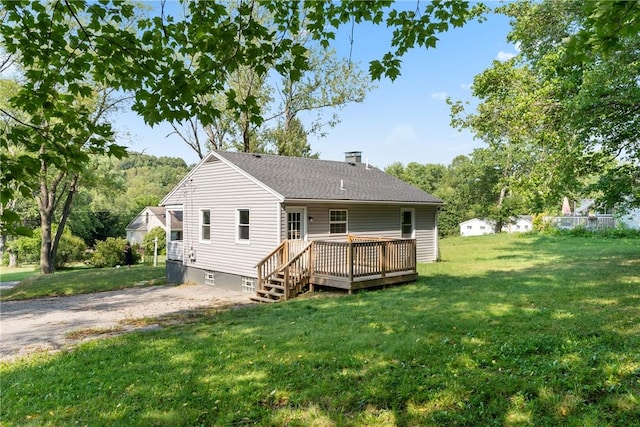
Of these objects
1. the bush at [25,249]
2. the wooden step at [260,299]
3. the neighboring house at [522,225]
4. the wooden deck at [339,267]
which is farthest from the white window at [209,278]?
the neighboring house at [522,225]

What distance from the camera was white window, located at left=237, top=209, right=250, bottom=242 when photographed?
1439 cm

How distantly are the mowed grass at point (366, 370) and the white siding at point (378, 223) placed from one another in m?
6.04

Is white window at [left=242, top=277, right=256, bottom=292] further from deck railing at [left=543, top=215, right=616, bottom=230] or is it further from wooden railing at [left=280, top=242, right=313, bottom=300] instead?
deck railing at [left=543, top=215, right=616, bottom=230]

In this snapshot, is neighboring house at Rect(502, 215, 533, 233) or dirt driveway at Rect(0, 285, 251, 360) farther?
neighboring house at Rect(502, 215, 533, 233)

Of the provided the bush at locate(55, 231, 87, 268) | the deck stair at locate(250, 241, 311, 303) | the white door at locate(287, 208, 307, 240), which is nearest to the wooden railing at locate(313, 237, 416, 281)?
the deck stair at locate(250, 241, 311, 303)

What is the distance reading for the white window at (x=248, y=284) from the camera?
13.8 m

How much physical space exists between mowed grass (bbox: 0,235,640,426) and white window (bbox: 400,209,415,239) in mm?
8962

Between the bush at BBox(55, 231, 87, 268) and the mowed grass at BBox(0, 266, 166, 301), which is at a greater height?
the bush at BBox(55, 231, 87, 268)

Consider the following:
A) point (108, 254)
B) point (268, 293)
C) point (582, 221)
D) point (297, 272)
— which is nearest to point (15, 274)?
point (108, 254)

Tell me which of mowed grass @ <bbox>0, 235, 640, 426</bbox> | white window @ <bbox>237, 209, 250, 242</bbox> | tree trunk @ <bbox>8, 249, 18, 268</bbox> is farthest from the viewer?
tree trunk @ <bbox>8, 249, 18, 268</bbox>

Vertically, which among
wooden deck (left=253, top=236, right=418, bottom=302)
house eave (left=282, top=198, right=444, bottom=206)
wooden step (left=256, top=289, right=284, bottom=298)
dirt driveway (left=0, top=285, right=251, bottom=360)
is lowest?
dirt driveway (left=0, top=285, right=251, bottom=360)

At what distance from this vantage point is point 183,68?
3.75 meters

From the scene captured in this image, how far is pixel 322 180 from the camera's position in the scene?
15766mm

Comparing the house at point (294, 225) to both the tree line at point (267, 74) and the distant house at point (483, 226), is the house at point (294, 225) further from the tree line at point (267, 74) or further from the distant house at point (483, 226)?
the distant house at point (483, 226)
